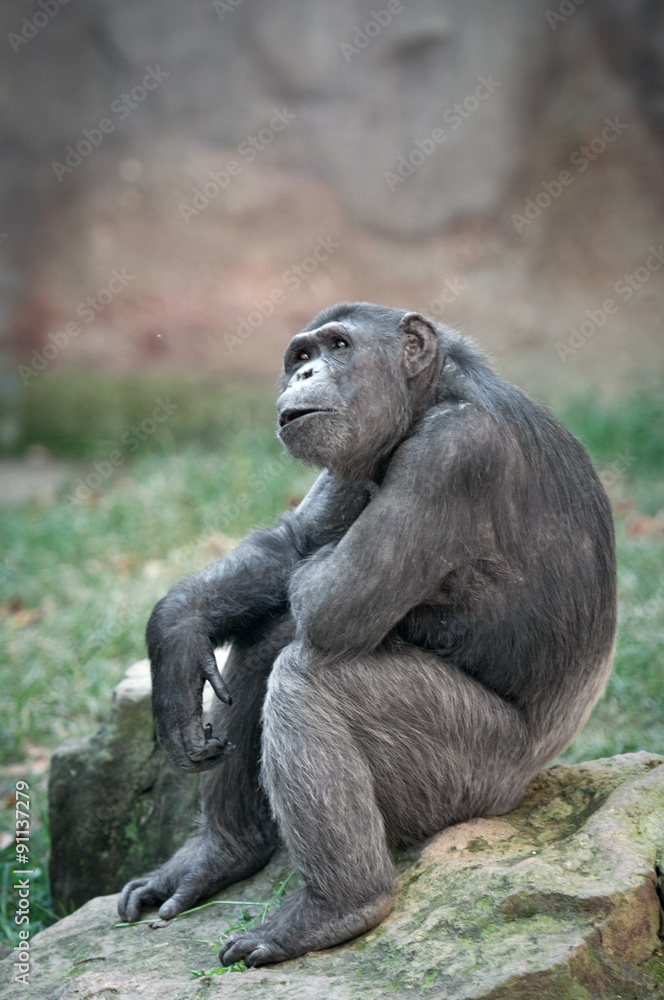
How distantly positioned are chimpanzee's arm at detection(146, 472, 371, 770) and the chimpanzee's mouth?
464mm

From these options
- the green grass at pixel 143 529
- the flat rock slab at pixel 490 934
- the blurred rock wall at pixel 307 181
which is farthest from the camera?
the blurred rock wall at pixel 307 181

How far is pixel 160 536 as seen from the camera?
31.3ft

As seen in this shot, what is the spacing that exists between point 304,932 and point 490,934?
68 cm

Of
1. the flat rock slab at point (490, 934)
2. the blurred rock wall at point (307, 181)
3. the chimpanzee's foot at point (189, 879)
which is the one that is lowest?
the flat rock slab at point (490, 934)

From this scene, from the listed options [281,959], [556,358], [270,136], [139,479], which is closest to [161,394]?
[139,479]

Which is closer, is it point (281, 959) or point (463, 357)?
point (281, 959)

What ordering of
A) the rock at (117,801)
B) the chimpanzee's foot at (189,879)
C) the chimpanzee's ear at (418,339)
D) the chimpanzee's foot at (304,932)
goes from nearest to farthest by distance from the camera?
the chimpanzee's foot at (304,932), the chimpanzee's ear at (418,339), the chimpanzee's foot at (189,879), the rock at (117,801)

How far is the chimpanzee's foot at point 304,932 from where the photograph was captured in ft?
11.9

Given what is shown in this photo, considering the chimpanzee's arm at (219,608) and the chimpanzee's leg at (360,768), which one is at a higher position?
the chimpanzee's arm at (219,608)

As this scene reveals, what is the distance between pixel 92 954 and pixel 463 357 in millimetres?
2861

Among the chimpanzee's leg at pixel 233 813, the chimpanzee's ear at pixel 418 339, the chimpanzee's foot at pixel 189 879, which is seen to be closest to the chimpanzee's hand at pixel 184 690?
the chimpanzee's leg at pixel 233 813

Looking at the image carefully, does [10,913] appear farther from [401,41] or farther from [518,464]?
[401,41]

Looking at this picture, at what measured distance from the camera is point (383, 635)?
12.3ft

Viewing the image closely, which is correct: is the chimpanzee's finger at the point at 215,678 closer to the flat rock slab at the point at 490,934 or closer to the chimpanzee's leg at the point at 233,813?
the chimpanzee's leg at the point at 233,813
